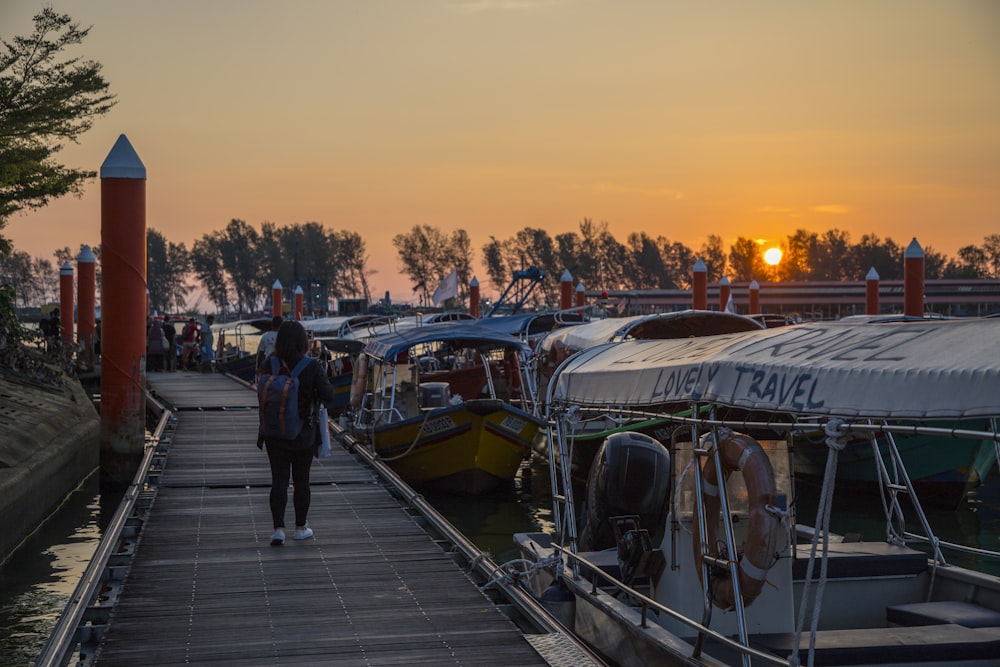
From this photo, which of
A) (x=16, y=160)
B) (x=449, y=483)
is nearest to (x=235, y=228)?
(x=16, y=160)

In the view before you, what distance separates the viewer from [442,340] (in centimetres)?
2014

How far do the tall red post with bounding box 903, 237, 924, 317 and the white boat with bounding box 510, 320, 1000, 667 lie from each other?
63.5ft

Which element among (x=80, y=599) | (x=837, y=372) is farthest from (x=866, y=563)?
(x=80, y=599)

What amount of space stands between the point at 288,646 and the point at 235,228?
148729mm

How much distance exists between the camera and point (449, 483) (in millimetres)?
18438

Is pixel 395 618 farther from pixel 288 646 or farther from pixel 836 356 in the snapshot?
pixel 836 356

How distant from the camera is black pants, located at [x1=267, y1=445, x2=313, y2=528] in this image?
10000mm

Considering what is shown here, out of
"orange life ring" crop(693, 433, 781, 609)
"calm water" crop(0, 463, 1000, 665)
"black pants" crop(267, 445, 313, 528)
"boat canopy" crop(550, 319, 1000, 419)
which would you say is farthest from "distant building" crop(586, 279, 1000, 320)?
"orange life ring" crop(693, 433, 781, 609)

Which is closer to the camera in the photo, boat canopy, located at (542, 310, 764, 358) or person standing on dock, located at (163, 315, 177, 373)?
boat canopy, located at (542, 310, 764, 358)

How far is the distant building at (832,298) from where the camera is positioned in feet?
314

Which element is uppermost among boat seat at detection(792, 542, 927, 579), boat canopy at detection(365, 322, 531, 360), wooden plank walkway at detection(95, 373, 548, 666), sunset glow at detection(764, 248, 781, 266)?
sunset glow at detection(764, 248, 781, 266)

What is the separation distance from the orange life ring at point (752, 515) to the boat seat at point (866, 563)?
1885 mm

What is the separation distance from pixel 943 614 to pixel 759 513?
2.65m

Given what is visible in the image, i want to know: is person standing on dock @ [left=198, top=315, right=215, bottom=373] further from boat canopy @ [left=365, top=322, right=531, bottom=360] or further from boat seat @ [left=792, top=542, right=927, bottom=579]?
boat seat @ [left=792, top=542, right=927, bottom=579]
